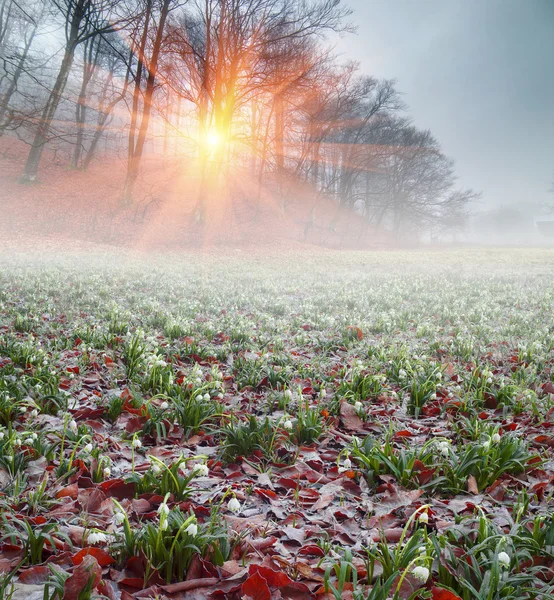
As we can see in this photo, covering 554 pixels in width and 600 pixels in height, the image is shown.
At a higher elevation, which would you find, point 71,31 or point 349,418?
point 71,31

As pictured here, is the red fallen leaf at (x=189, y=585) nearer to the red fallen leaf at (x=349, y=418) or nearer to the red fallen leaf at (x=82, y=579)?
the red fallen leaf at (x=82, y=579)

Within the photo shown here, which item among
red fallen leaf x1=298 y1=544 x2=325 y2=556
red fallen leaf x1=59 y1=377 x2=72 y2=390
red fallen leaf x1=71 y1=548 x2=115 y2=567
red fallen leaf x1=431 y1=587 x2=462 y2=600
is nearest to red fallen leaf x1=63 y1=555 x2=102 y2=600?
red fallen leaf x1=71 y1=548 x2=115 y2=567

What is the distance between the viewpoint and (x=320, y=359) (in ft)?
18.2

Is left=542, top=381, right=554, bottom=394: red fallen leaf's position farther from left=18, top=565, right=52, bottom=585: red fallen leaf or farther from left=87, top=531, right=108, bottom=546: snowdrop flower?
left=18, top=565, right=52, bottom=585: red fallen leaf

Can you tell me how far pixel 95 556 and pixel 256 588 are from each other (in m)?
0.76

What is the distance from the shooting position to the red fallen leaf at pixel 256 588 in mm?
1673

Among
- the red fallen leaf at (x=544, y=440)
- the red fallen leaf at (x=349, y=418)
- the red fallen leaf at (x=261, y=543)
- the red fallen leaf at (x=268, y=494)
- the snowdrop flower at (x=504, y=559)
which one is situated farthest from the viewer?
the red fallen leaf at (x=349, y=418)

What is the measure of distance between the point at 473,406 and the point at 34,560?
3.68m

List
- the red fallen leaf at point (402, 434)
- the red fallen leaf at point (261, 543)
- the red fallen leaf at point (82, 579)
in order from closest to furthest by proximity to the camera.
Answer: the red fallen leaf at point (82, 579)
the red fallen leaf at point (261, 543)
the red fallen leaf at point (402, 434)

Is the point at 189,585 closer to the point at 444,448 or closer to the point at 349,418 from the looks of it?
the point at 444,448

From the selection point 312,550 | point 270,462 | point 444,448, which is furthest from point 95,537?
point 444,448

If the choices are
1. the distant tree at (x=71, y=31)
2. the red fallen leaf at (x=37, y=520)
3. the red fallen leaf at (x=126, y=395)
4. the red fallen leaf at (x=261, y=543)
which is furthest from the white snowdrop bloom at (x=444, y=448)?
the distant tree at (x=71, y=31)

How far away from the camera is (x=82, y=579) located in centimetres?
165

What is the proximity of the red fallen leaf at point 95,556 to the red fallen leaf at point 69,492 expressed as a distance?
0.62m
